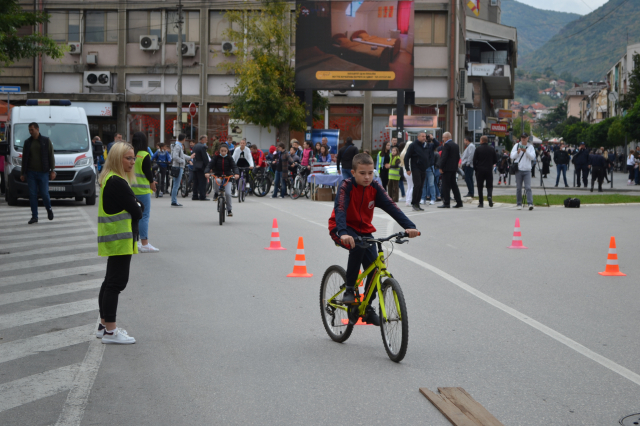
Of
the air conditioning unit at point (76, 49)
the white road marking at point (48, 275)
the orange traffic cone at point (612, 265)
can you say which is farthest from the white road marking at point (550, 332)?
the air conditioning unit at point (76, 49)

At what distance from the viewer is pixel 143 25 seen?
4869 centimetres

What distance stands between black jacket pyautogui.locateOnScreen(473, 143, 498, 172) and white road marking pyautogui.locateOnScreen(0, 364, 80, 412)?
17.2 metres

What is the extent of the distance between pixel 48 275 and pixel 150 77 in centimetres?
4015

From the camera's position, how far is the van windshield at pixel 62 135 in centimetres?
2202

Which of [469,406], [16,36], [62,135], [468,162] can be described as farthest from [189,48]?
[469,406]

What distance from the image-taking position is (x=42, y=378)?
222 inches

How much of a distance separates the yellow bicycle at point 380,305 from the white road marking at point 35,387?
219 cm

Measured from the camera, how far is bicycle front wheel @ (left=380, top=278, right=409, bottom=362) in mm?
5965

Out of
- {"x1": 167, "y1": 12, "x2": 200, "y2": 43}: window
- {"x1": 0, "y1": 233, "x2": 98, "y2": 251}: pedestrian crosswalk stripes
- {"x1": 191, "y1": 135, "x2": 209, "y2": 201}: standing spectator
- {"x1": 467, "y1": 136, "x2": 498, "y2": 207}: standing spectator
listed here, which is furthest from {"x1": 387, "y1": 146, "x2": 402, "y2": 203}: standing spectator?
{"x1": 167, "y1": 12, "x2": 200, "y2": 43}: window

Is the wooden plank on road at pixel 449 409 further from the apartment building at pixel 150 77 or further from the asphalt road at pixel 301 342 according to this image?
the apartment building at pixel 150 77

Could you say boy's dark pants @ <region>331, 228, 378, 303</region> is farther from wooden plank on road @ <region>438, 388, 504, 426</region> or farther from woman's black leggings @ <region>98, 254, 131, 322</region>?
woman's black leggings @ <region>98, 254, 131, 322</region>

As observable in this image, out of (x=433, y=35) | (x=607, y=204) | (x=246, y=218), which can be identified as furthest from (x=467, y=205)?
(x=433, y=35)

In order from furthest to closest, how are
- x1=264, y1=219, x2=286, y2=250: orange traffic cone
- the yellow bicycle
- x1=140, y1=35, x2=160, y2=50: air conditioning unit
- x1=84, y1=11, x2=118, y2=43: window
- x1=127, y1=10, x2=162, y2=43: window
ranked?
1. x1=84, y1=11, x2=118, y2=43: window
2. x1=127, y1=10, x2=162, y2=43: window
3. x1=140, y1=35, x2=160, y2=50: air conditioning unit
4. x1=264, y1=219, x2=286, y2=250: orange traffic cone
5. the yellow bicycle

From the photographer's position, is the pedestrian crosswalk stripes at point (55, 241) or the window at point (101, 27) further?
the window at point (101, 27)
